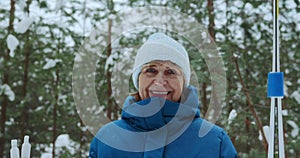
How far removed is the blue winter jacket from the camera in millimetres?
1419

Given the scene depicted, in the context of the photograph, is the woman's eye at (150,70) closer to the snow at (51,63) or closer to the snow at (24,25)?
the snow at (24,25)

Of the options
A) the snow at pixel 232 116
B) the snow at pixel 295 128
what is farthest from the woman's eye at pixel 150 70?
the snow at pixel 295 128

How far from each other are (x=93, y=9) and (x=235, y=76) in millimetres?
2370

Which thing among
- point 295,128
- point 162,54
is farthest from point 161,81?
point 295,128

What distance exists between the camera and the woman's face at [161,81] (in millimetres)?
1473

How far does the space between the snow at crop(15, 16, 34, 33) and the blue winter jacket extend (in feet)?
14.5

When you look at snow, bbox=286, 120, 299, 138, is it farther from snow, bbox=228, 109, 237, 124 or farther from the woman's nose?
the woman's nose

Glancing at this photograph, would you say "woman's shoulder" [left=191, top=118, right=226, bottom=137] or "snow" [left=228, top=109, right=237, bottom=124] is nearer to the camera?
"woman's shoulder" [left=191, top=118, right=226, bottom=137]

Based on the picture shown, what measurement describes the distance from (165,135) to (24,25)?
4558 mm

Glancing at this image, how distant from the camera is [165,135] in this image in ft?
4.82

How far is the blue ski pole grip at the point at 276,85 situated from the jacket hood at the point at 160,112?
30 centimetres

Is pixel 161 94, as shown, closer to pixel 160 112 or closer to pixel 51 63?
pixel 160 112

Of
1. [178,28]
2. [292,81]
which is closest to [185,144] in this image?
[178,28]

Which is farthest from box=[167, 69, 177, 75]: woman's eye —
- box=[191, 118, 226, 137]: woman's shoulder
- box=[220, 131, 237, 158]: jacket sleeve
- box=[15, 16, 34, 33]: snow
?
box=[15, 16, 34, 33]: snow
